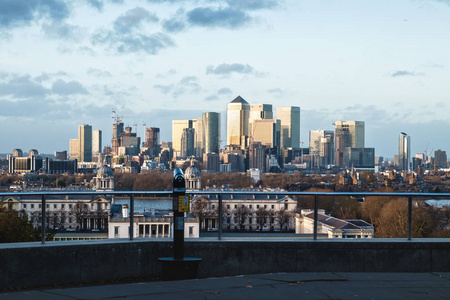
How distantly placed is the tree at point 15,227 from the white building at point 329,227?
172 inches

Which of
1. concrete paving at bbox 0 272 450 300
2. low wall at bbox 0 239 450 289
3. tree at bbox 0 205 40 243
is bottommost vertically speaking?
concrete paving at bbox 0 272 450 300

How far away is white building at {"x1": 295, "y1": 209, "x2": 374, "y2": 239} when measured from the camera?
1246 centimetres

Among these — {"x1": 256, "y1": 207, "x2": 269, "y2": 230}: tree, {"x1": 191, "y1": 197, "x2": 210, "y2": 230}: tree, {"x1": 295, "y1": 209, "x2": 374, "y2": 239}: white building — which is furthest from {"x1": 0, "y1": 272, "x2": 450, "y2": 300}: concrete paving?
{"x1": 191, "y1": 197, "x2": 210, "y2": 230}: tree

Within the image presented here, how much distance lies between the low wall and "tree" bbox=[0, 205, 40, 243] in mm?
860

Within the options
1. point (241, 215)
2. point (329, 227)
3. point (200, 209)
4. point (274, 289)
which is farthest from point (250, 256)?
point (274, 289)

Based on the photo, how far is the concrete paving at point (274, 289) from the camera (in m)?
9.83

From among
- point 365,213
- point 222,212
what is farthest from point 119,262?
point 365,213

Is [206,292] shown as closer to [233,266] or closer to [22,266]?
[233,266]

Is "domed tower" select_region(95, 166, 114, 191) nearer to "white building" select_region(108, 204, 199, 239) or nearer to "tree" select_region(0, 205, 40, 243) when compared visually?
"tree" select_region(0, 205, 40, 243)

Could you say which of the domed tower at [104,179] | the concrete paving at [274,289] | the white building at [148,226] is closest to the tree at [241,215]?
the white building at [148,226]

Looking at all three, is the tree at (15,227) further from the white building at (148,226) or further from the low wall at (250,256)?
the white building at (148,226)

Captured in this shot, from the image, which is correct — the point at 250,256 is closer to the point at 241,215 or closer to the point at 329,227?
the point at 241,215

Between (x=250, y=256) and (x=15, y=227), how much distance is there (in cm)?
421

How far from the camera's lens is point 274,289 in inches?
407
